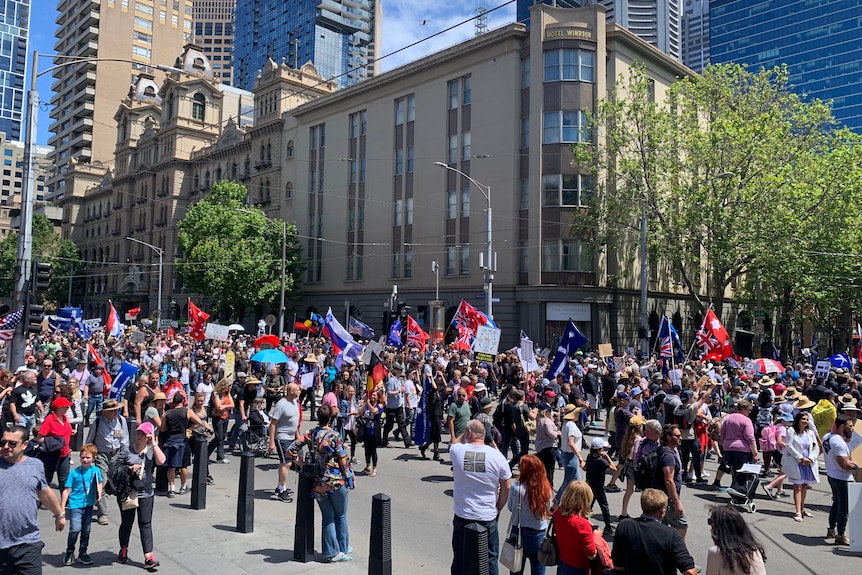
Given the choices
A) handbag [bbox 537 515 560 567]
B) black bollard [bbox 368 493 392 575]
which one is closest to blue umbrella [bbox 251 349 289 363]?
black bollard [bbox 368 493 392 575]

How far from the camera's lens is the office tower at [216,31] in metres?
186

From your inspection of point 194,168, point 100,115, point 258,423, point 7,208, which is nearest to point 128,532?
point 258,423

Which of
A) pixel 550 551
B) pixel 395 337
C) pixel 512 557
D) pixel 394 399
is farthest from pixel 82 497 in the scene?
pixel 395 337

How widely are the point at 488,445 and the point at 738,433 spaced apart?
4.75 m

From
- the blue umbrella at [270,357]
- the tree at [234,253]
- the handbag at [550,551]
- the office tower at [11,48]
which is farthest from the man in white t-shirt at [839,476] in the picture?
the office tower at [11,48]

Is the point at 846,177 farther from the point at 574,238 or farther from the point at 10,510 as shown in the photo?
the point at 10,510

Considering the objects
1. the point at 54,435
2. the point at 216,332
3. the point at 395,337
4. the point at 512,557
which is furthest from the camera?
the point at 395,337

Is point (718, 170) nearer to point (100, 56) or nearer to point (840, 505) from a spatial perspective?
point (840, 505)

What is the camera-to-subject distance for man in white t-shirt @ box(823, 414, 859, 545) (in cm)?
897

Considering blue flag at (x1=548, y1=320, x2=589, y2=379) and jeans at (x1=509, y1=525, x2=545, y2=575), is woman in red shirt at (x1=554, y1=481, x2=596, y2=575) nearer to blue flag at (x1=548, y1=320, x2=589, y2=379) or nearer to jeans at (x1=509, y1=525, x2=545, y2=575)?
jeans at (x1=509, y1=525, x2=545, y2=575)

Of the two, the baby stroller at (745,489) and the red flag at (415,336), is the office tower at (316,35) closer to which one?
the red flag at (415,336)

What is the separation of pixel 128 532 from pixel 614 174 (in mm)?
32654

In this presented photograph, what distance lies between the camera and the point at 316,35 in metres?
150

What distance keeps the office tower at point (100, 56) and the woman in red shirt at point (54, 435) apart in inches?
3738
